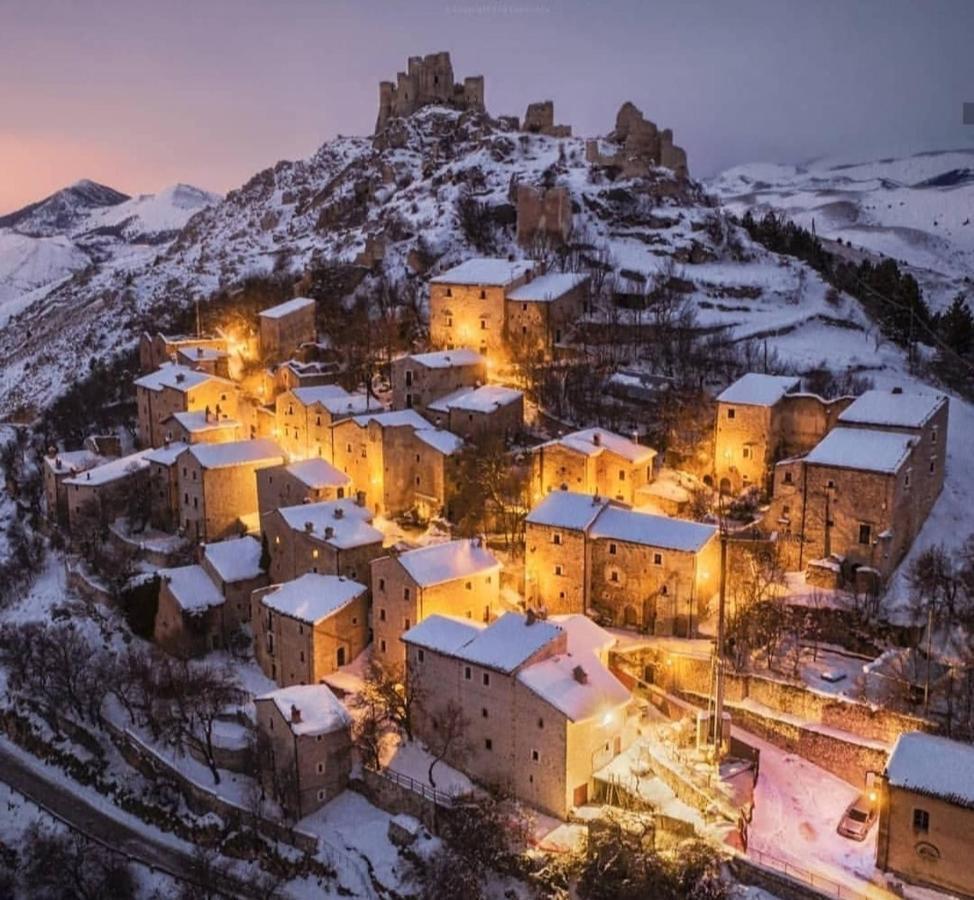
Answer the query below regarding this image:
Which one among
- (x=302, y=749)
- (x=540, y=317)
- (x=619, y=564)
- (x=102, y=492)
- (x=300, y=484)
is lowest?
(x=302, y=749)

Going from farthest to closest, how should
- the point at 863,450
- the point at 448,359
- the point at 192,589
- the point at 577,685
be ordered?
the point at 448,359, the point at 192,589, the point at 863,450, the point at 577,685

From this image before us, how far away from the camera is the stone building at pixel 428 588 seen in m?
39.2

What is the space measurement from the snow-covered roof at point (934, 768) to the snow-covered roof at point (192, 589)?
29.5 metres

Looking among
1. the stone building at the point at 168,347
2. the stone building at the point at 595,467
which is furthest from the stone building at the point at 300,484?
the stone building at the point at 168,347

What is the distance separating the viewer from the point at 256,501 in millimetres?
52906

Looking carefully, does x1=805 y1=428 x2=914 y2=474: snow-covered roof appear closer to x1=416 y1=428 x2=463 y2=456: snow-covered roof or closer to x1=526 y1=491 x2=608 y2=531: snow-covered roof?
x1=526 y1=491 x2=608 y2=531: snow-covered roof

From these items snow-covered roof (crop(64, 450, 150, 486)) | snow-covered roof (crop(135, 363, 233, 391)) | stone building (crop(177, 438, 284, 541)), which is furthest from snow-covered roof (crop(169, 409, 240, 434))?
stone building (crop(177, 438, 284, 541))

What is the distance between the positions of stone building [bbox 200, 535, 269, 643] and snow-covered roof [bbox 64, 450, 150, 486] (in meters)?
10.8

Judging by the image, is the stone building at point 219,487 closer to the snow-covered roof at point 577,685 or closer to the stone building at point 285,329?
the stone building at point 285,329

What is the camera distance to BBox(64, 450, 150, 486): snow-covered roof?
55812mm

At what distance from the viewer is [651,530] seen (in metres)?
40.1

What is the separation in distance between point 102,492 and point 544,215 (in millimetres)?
36424

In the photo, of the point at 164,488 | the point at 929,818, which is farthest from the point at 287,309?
the point at 929,818

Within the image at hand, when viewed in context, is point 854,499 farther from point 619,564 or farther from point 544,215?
point 544,215
